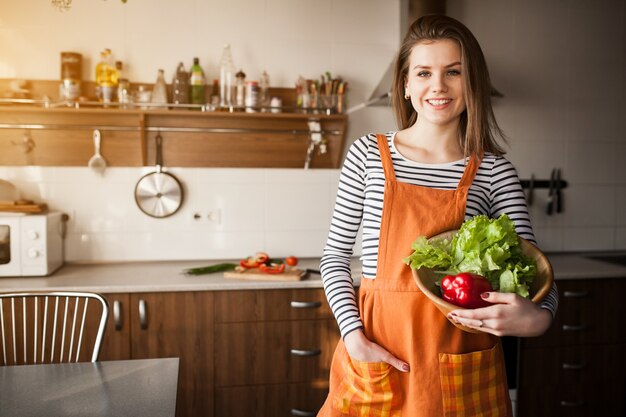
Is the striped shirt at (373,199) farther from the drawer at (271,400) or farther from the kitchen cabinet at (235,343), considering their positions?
the drawer at (271,400)

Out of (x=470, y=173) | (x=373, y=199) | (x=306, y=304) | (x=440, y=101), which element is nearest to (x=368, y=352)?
(x=373, y=199)

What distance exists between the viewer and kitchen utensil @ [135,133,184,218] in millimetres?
2719

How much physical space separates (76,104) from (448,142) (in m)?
1.91

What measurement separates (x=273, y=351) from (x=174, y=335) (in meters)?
0.40

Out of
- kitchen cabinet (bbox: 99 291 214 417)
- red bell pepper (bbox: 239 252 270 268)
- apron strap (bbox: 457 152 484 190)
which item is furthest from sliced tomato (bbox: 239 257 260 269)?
apron strap (bbox: 457 152 484 190)

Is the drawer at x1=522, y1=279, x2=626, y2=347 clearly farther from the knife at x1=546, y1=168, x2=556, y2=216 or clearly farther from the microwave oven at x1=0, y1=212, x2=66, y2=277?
the microwave oven at x1=0, y1=212, x2=66, y2=277

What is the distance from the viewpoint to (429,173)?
1206 millimetres

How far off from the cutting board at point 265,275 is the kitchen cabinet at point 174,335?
149 mm

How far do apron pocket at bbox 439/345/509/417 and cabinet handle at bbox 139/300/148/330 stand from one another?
1.42 m

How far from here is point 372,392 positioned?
1.14 m

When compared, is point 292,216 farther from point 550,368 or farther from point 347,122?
point 550,368

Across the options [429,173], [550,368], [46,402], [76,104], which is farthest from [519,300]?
[76,104]

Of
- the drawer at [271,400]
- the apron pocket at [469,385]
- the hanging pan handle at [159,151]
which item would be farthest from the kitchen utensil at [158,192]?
the apron pocket at [469,385]

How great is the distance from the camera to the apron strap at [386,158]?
1.19 metres
